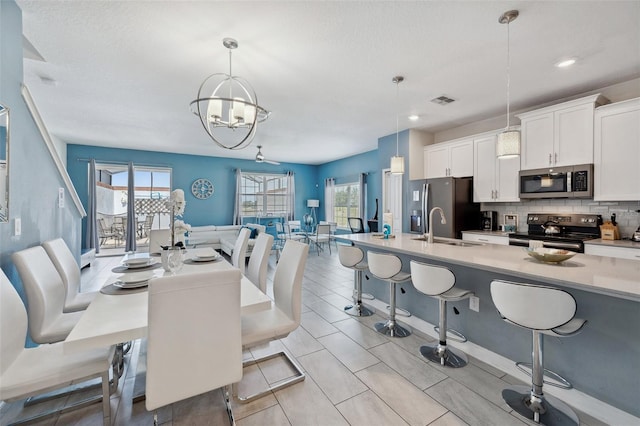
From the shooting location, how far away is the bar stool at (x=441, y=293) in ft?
6.95

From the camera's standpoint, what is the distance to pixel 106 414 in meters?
1.49

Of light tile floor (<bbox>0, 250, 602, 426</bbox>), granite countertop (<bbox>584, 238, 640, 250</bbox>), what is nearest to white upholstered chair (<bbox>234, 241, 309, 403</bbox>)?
light tile floor (<bbox>0, 250, 602, 426</bbox>)

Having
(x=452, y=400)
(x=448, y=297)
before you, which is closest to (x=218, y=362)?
(x=452, y=400)

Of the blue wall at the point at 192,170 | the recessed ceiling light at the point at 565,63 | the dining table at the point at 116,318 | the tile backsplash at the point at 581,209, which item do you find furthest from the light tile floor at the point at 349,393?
the blue wall at the point at 192,170

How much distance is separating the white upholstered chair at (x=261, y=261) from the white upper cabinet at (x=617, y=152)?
374cm

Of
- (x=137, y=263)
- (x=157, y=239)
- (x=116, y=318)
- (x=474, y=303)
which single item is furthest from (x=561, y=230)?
(x=157, y=239)

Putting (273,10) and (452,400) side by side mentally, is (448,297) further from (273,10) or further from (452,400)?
(273,10)

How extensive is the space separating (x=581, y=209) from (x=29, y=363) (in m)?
5.37

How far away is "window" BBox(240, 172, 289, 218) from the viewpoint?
8625mm

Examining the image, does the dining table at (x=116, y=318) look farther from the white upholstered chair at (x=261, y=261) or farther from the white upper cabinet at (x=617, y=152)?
the white upper cabinet at (x=617, y=152)

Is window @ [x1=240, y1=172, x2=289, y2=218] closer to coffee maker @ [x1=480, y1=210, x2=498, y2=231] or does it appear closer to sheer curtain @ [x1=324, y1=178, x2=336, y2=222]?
sheer curtain @ [x1=324, y1=178, x2=336, y2=222]

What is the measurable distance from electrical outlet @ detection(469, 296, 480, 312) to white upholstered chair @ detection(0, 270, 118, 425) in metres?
2.65

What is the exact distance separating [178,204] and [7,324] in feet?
3.76

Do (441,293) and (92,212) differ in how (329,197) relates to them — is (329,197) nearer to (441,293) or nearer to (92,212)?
(92,212)
